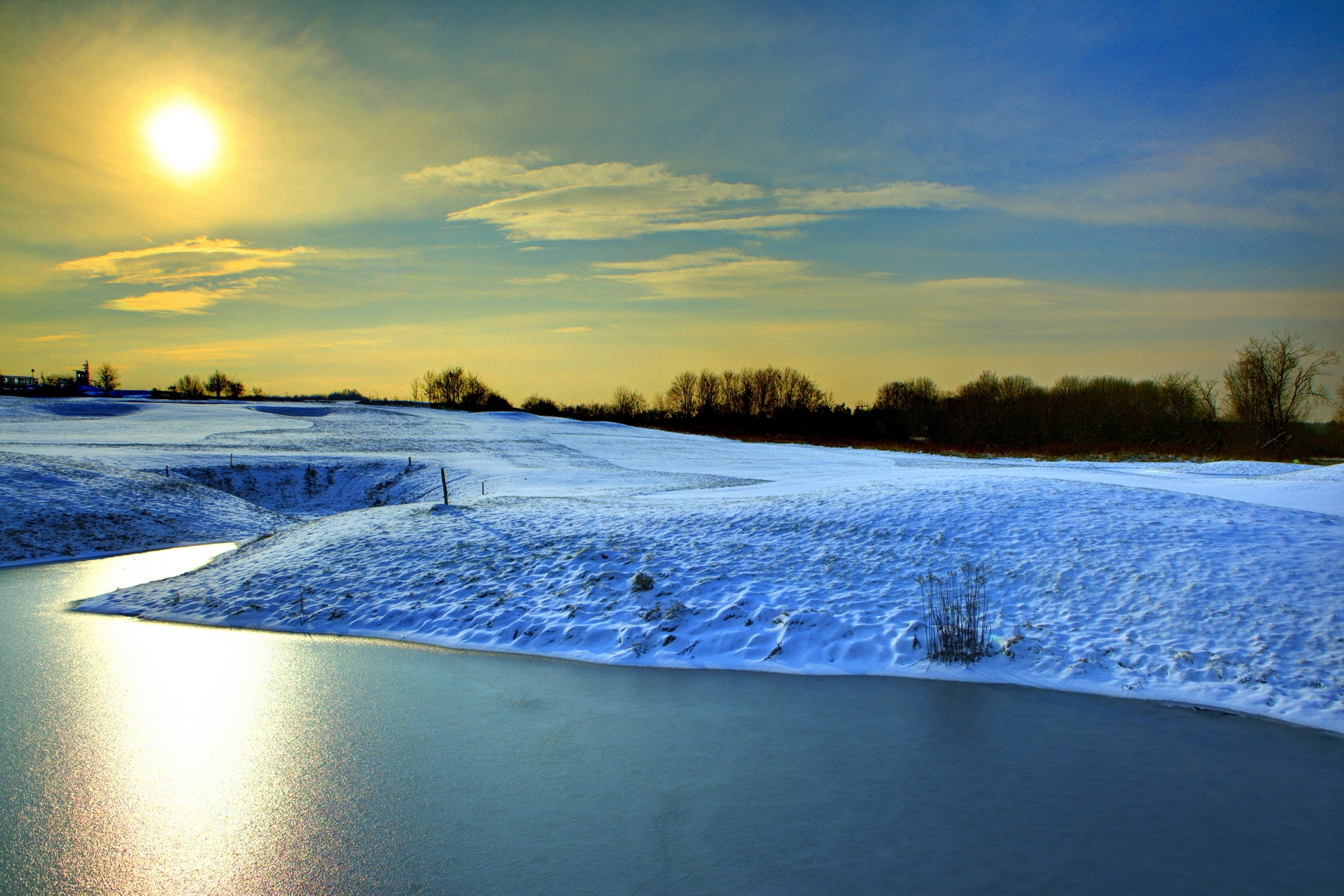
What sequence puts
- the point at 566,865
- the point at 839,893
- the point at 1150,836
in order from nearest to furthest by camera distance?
the point at 839,893 → the point at 566,865 → the point at 1150,836

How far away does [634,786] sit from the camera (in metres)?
5.86

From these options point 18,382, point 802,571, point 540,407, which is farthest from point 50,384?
point 802,571

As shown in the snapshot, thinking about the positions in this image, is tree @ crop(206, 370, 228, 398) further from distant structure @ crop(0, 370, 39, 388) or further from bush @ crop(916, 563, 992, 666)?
bush @ crop(916, 563, 992, 666)

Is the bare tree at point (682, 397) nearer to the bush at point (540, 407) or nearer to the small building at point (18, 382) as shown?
the bush at point (540, 407)

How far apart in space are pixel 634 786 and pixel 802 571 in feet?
20.5

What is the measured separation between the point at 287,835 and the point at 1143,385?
3132 inches

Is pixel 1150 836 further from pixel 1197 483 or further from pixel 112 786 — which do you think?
pixel 1197 483

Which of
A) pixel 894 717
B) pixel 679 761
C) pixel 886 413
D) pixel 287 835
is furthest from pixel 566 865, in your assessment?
pixel 886 413

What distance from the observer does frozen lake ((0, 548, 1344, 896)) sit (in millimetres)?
4688

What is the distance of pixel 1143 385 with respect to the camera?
6769 centimetres

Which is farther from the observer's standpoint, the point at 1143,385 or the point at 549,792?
the point at 1143,385

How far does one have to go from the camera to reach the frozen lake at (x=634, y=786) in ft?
15.4

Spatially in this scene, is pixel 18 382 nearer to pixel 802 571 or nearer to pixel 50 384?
pixel 50 384

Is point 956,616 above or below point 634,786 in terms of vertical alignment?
above
